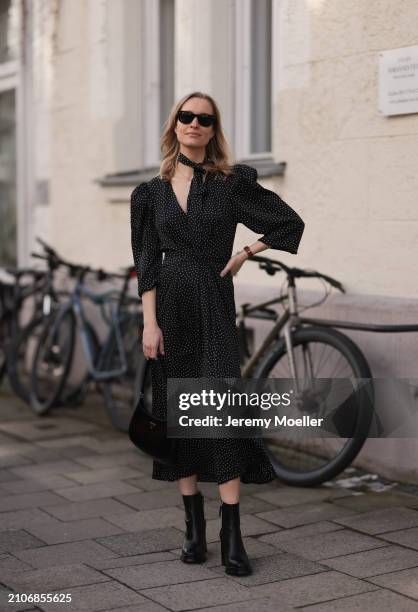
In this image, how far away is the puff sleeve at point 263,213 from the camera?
4289 millimetres

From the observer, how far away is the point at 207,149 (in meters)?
4.36

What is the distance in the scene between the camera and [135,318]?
7.04 meters

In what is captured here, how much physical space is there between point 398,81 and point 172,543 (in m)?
2.56

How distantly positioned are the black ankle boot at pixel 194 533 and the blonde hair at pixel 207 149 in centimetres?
129

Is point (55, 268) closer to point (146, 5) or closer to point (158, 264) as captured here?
point (146, 5)

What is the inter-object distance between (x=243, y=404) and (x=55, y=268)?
3770 millimetres

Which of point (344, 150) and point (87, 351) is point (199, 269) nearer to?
point (344, 150)

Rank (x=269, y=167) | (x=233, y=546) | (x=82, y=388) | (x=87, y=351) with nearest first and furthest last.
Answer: (x=233, y=546) < (x=269, y=167) < (x=87, y=351) < (x=82, y=388)

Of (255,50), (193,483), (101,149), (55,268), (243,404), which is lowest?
(193,483)

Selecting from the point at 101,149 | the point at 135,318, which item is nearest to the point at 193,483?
the point at 135,318

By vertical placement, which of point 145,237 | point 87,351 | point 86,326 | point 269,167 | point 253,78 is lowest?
point 87,351

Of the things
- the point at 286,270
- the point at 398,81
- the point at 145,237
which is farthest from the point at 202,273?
the point at 398,81

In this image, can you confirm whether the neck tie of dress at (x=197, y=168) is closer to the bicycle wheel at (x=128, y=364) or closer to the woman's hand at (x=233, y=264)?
the woman's hand at (x=233, y=264)

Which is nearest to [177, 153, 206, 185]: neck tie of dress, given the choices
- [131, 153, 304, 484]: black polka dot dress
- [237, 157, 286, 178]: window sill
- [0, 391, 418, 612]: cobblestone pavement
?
[131, 153, 304, 484]: black polka dot dress
